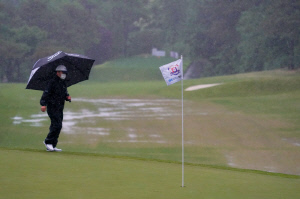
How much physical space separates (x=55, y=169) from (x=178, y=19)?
8986cm

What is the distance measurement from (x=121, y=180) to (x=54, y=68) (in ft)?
14.2

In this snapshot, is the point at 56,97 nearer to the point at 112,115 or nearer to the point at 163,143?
the point at 163,143

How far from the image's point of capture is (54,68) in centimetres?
1159

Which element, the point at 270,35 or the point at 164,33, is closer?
the point at 270,35

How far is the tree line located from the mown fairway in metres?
22.1

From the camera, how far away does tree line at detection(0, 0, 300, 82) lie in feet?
209

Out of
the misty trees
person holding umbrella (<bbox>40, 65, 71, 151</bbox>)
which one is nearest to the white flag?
person holding umbrella (<bbox>40, 65, 71, 151</bbox>)

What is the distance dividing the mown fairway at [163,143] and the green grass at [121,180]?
0.04 feet

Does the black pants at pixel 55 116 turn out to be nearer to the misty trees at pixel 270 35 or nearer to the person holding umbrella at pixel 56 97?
the person holding umbrella at pixel 56 97

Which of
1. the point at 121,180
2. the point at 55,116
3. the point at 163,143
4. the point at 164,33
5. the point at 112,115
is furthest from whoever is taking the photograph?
the point at 164,33

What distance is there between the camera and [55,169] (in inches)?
342

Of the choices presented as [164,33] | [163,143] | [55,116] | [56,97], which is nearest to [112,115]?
[163,143]

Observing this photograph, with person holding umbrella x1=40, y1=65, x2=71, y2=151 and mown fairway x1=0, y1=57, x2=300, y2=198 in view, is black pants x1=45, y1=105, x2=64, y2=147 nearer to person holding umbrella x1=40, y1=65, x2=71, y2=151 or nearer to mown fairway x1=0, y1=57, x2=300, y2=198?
person holding umbrella x1=40, y1=65, x2=71, y2=151

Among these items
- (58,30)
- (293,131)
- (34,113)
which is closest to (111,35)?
(58,30)
